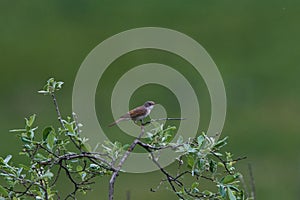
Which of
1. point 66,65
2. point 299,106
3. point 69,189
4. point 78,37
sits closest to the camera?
point 69,189

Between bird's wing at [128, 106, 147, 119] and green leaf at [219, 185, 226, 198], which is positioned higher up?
bird's wing at [128, 106, 147, 119]

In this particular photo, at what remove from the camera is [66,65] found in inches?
441

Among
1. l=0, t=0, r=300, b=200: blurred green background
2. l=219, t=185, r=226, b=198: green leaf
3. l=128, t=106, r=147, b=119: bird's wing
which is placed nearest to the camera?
l=219, t=185, r=226, b=198: green leaf

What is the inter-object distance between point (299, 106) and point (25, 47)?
4105 millimetres

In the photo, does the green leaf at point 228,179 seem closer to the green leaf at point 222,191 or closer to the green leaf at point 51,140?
the green leaf at point 222,191

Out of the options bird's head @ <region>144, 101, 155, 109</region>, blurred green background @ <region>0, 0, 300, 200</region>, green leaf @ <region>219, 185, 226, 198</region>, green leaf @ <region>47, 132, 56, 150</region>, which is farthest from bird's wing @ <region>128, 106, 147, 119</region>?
blurred green background @ <region>0, 0, 300, 200</region>

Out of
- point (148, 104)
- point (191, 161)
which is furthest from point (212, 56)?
point (191, 161)

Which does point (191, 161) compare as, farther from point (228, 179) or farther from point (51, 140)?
point (51, 140)

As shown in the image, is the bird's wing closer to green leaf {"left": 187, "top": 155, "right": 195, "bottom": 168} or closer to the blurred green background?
green leaf {"left": 187, "top": 155, "right": 195, "bottom": 168}

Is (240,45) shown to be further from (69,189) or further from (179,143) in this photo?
(179,143)

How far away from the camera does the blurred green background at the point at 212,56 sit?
898 centimetres

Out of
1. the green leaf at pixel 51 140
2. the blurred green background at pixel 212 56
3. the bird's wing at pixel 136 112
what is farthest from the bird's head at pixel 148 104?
the blurred green background at pixel 212 56

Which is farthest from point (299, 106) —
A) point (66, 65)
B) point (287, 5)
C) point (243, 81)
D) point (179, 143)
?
point (179, 143)

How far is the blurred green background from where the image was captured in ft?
29.5
